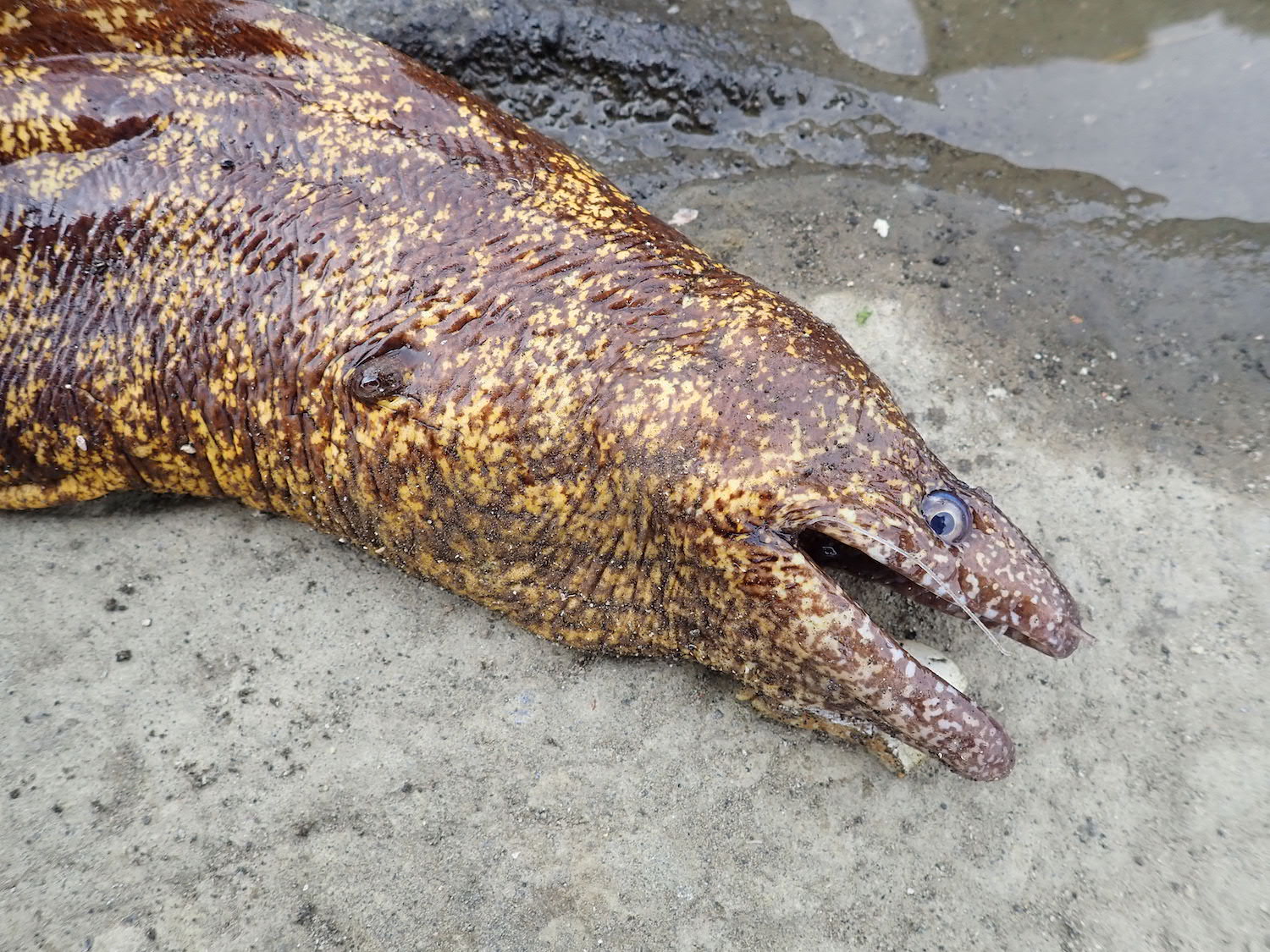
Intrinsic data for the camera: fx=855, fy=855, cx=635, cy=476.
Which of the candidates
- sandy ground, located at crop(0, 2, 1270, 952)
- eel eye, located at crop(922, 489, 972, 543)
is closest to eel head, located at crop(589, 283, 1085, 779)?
eel eye, located at crop(922, 489, 972, 543)

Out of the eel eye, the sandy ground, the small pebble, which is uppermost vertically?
the small pebble

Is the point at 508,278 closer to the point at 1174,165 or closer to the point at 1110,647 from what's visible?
the point at 1110,647

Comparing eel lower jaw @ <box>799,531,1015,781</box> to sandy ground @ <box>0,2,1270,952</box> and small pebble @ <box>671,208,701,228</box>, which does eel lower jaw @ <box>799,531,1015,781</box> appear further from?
small pebble @ <box>671,208,701,228</box>

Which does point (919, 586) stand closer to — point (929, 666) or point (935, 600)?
point (935, 600)

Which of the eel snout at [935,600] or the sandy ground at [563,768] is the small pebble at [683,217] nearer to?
the sandy ground at [563,768]

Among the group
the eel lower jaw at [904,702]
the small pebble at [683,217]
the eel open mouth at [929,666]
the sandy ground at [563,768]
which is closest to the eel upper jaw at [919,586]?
the eel open mouth at [929,666]

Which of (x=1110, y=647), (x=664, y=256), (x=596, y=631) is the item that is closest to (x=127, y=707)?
(x=596, y=631)
